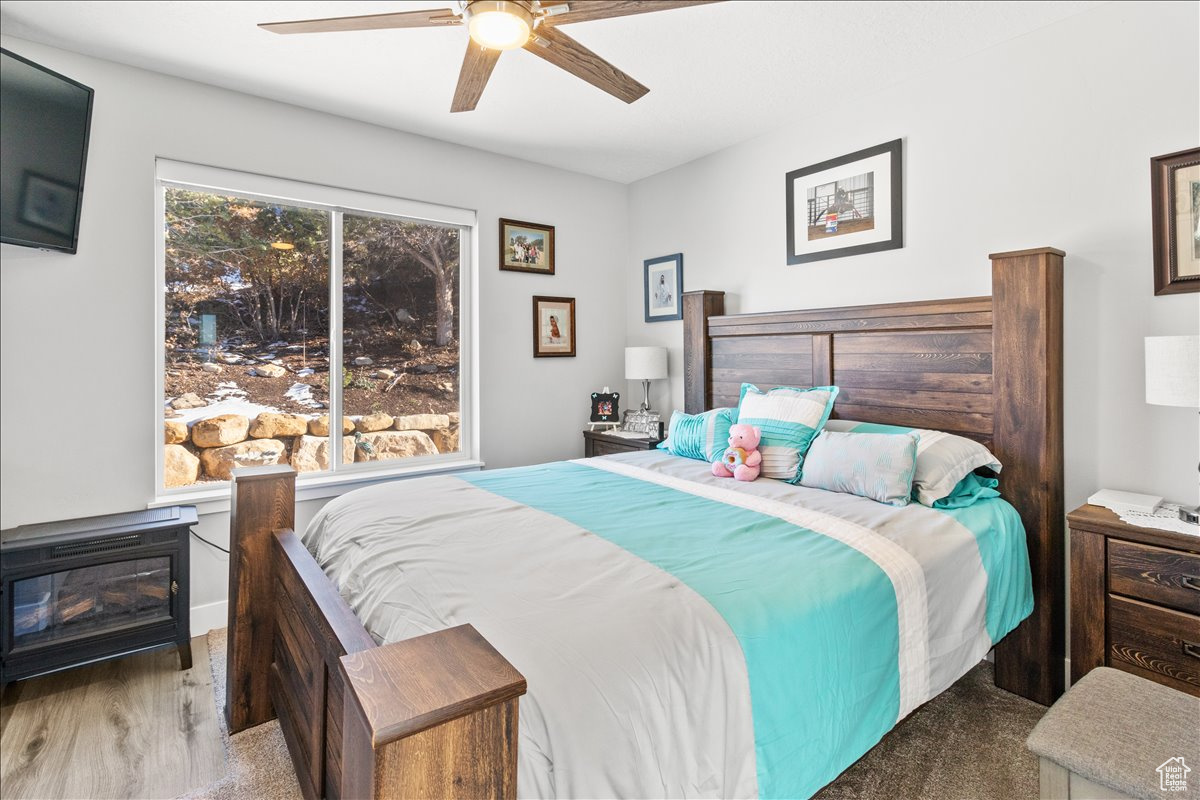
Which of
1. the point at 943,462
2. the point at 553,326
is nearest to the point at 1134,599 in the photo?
the point at 943,462

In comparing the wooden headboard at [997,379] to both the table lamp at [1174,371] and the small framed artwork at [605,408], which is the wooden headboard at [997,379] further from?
the small framed artwork at [605,408]

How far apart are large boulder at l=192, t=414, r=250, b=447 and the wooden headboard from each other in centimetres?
242

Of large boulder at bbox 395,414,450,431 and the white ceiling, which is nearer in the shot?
the white ceiling

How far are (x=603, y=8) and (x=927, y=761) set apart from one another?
7.74ft

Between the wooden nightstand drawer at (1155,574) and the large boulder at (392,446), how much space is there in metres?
3.05

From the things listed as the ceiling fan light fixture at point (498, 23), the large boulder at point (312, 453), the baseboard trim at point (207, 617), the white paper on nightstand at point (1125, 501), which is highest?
the ceiling fan light fixture at point (498, 23)

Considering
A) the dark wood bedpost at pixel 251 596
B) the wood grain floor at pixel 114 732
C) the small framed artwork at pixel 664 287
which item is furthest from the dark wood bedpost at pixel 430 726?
the small framed artwork at pixel 664 287

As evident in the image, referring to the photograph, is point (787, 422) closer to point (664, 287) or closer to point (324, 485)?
point (664, 287)

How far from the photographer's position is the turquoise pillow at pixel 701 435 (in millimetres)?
2693

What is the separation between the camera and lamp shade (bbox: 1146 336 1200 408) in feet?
5.40

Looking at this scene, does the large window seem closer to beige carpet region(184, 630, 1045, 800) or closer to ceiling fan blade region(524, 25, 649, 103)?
beige carpet region(184, 630, 1045, 800)

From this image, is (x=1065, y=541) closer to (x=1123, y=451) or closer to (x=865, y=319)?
(x=1123, y=451)

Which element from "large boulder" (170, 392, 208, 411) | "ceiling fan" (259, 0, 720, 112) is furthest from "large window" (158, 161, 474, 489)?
"ceiling fan" (259, 0, 720, 112)

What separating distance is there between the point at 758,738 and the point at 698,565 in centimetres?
39
